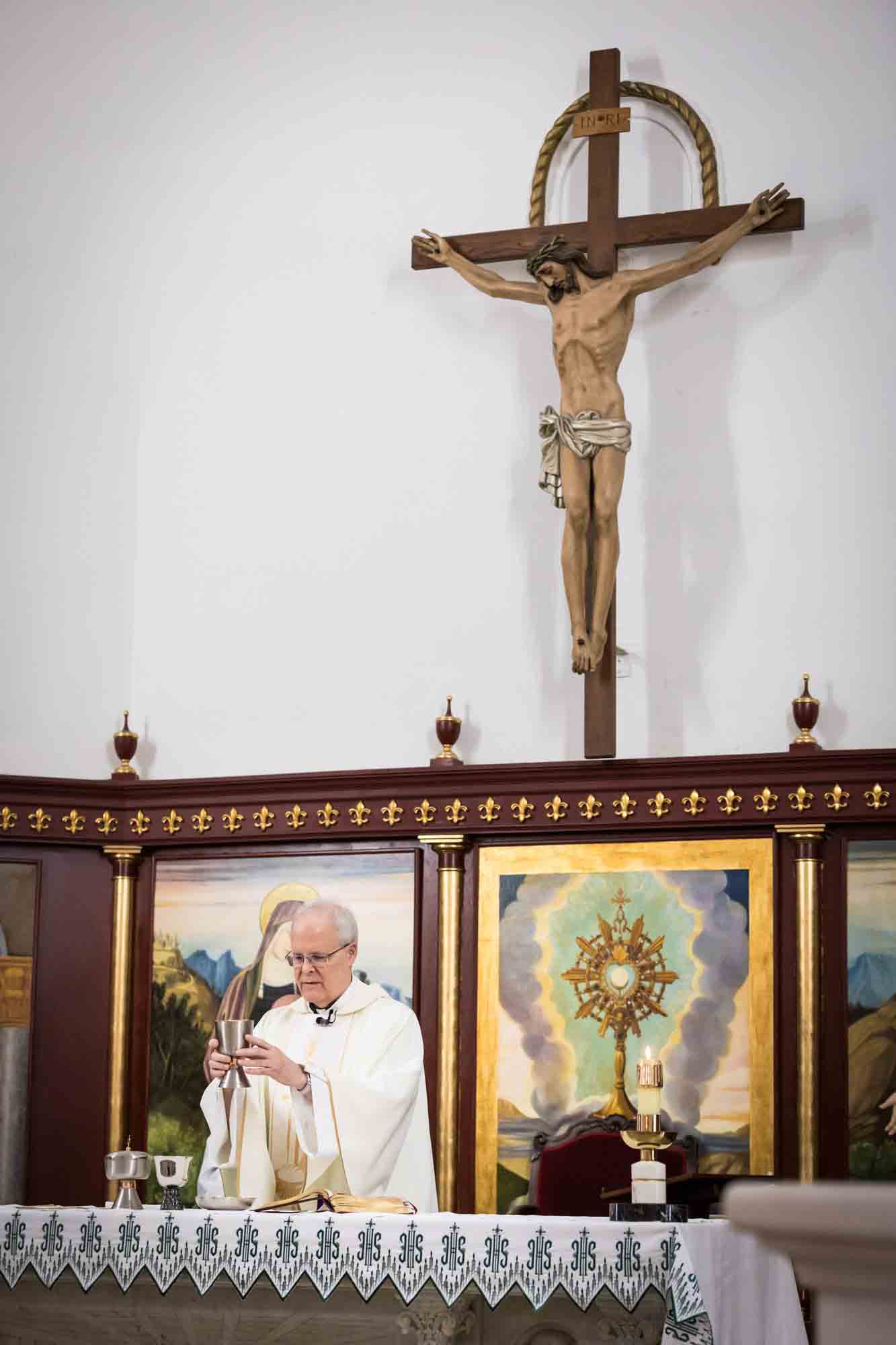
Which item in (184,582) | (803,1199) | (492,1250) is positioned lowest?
(492,1250)

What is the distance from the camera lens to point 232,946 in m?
9.00

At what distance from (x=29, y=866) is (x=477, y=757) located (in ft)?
7.27

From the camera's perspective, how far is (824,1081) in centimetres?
805

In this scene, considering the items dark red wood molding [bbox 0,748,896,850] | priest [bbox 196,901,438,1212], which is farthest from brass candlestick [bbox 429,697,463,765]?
priest [bbox 196,901,438,1212]

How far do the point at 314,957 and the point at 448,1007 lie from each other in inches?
27.8

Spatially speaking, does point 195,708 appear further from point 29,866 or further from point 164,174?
point 164,174

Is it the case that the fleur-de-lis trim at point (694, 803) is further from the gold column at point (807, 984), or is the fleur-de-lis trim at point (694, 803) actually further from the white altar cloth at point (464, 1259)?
the white altar cloth at point (464, 1259)

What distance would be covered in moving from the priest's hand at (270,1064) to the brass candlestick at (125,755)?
6.85 ft

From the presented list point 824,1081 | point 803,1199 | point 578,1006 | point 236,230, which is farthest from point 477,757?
point 803,1199

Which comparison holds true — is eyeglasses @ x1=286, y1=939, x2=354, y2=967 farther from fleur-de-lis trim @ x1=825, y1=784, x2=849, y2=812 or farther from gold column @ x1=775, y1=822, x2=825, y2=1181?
fleur-de-lis trim @ x1=825, y1=784, x2=849, y2=812

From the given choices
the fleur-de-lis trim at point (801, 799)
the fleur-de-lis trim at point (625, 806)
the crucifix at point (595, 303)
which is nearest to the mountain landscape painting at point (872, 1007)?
the fleur-de-lis trim at point (801, 799)

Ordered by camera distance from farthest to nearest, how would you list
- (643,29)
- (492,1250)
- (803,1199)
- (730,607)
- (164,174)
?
1. (164,174)
2. (643,29)
3. (730,607)
4. (492,1250)
5. (803,1199)

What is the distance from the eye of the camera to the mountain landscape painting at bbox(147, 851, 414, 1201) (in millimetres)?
8789

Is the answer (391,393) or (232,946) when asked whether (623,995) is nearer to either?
(232,946)
